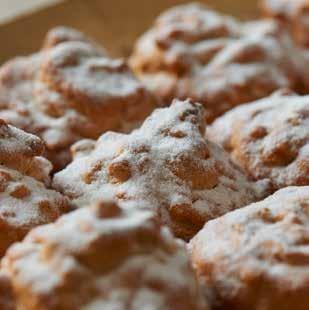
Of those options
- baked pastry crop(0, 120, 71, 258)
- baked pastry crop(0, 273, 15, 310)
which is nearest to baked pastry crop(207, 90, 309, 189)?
baked pastry crop(0, 120, 71, 258)

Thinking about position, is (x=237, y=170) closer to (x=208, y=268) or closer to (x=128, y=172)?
(x=128, y=172)

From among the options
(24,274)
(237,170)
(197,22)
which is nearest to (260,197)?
(237,170)

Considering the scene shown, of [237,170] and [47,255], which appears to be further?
[237,170]

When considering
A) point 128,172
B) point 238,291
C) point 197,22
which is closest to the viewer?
point 238,291

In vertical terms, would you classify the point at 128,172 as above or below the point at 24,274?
above

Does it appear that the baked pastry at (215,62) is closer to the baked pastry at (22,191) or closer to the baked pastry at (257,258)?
the baked pastry at (22,191)

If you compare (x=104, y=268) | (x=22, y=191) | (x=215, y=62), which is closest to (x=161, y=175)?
(x=22, y=191)

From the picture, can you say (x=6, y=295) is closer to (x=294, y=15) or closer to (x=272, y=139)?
(x=272, y=139)
